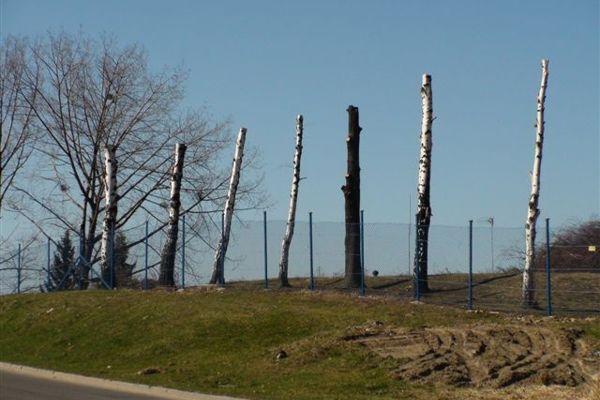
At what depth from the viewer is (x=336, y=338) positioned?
2019 centimetres

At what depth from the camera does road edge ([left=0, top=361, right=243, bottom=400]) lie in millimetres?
17250

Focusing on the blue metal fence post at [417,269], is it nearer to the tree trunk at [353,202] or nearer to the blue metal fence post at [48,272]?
the tree trunk at [353,202]

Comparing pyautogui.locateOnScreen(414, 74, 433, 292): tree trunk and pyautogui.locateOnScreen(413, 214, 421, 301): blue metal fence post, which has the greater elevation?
pyautogui.locateOnScreen(414, 74, 433, 292): tree trunk

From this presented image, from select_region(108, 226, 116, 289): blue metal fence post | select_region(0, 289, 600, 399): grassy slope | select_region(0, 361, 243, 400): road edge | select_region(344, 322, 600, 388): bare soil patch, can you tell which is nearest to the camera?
select_region(344, 322, 600, 388): bare soil patch

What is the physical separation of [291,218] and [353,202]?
10.6 ft

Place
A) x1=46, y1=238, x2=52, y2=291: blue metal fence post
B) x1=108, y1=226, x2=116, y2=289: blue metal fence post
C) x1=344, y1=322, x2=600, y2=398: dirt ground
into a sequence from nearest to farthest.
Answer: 1. x1=344, y1=322, x2=600, y2=398: dirt ground
2. x1=108, y1=226, x2=116, y2=289: blue metal fence post
3. x1=46, y1=238, x2=52, y2=291: blue metal fence post

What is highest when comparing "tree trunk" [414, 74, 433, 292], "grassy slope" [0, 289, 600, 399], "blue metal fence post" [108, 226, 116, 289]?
"tree trunk" [414, 74, 433, 292]

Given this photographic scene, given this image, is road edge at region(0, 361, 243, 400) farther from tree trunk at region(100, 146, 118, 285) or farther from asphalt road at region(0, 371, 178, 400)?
tree trunk at region(100, 146, 118, 285)

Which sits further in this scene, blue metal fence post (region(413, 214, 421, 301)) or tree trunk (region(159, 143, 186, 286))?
tree trunk (region(159, 143, 186, 286))

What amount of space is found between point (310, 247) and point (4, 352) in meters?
8.54

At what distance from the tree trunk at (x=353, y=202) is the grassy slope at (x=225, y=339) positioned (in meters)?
1.98

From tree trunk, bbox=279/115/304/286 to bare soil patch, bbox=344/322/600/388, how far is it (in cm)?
1010

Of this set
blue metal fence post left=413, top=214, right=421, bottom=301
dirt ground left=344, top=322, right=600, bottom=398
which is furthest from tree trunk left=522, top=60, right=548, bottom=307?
dirt ground left=344, top=322, right=600, bottom=398

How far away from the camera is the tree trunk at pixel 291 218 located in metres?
30.5
